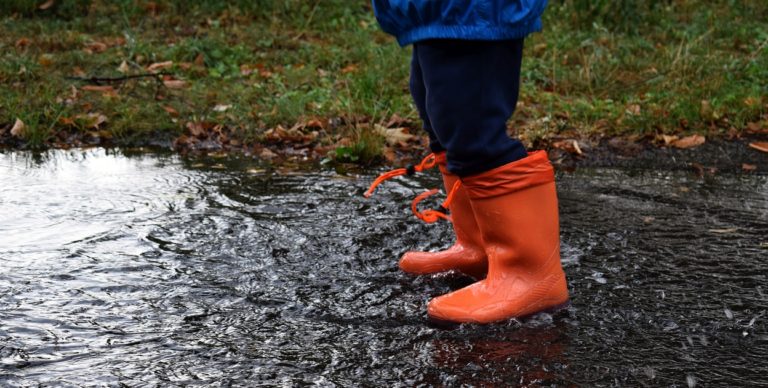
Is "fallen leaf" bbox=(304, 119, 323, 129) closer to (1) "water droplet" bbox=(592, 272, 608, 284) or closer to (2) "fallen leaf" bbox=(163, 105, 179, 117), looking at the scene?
(2) "fallen leaf" bbox=(163, 105, 179, 117)

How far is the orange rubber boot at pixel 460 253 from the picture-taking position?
2693 millimetres

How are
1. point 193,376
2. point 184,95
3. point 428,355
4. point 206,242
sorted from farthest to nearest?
point 184,95 → point 206,242 → point 428,355 → point 193,376

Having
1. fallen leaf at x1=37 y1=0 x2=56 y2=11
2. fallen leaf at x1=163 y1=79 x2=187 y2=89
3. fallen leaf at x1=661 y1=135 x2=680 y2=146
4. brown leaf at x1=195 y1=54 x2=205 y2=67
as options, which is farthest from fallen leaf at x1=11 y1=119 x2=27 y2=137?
fallen leaf at x1=37 y1=0 x2=56 y2=11

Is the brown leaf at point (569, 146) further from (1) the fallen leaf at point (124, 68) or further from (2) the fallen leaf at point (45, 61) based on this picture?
(2) the fallen leaf at point (45, 61)

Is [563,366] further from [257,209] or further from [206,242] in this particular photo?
[257,209]

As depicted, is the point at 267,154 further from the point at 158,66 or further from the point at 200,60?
the point at 200,60

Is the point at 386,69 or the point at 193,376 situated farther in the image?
the point at 386,69

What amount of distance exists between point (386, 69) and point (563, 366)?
4310mm

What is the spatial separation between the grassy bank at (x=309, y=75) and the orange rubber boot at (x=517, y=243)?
210 cm

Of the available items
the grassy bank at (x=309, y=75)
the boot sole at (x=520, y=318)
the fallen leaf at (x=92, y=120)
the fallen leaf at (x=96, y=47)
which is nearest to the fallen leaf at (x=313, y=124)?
the grassy bank at (x=309, y=75)

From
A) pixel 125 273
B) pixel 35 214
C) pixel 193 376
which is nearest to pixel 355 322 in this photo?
pixel 193 376

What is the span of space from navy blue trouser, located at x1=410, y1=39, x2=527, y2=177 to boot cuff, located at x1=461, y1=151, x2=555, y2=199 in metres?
0.02

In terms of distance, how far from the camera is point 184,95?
18.9ft

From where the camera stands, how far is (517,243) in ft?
7.73
